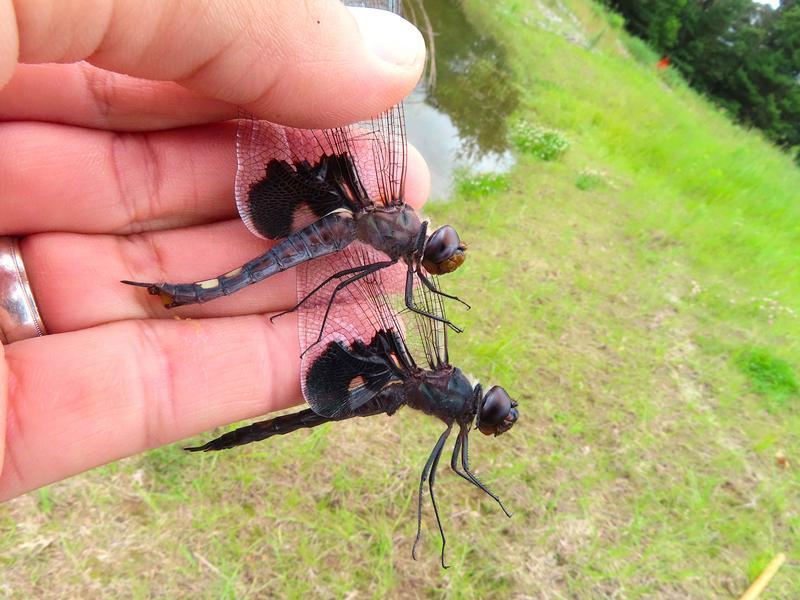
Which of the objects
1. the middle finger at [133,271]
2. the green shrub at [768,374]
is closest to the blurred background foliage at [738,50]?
the green shrub at [768,374]

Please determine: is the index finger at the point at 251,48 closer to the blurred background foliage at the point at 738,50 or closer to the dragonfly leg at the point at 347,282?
the dragonfly leg at the point at 347,282

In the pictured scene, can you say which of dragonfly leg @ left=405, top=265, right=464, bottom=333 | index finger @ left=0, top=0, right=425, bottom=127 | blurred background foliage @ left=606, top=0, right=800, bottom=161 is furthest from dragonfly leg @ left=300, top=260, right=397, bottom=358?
blurred background foliage @ left=606, top=0, right=800, bottom=161

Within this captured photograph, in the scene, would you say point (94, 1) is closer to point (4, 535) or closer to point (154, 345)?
point (154, 345)

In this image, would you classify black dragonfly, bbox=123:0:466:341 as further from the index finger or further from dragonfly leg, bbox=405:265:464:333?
the index finger

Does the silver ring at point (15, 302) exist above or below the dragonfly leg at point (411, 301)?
below

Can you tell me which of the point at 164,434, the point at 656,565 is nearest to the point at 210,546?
the point at 164,434

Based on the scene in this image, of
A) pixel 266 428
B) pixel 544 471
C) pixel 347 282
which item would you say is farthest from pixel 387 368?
pixel 544 471
